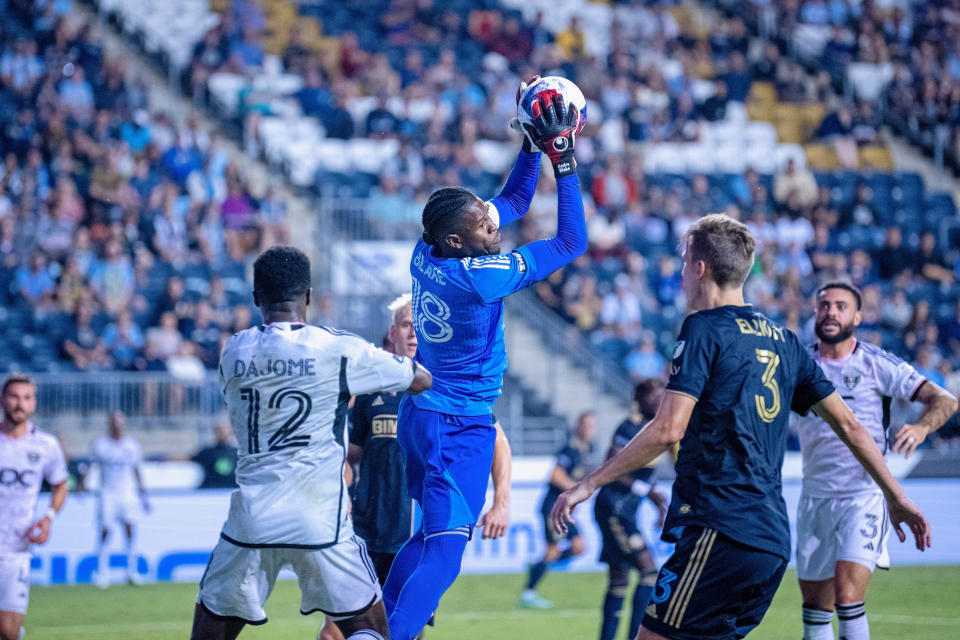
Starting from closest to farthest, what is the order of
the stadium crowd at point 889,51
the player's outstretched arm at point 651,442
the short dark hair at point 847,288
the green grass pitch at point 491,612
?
the player's outstretched arm at point 651,442 → the short dark hair at point 847,288 → the green grass pitch at point 491,612 → the stadium crowd at point 889,51

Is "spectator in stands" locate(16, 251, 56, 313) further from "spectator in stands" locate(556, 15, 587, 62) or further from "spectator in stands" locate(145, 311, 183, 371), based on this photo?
"spectator in stands" locate(556, 15, 587, 62)

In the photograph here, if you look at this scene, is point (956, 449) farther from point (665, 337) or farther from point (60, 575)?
point (60, 575)

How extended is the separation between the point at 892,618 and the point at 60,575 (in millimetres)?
9370

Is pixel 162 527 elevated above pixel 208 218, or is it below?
below

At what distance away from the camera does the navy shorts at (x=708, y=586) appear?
18.0ft

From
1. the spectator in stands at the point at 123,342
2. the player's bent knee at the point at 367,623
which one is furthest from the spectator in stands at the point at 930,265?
the player's bent knee at the point at 367,623

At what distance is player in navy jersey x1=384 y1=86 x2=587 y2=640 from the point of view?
6.61 m

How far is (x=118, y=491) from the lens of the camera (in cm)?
1516

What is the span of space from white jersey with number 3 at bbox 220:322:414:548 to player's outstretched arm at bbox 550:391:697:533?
1.04 meters

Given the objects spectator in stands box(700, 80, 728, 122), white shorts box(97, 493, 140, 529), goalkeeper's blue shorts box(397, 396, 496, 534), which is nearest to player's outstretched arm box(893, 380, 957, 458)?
goalkeeper's blue shorts box(397, 396, 496, 534)

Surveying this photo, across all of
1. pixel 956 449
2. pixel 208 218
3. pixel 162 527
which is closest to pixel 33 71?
pixel 208 218

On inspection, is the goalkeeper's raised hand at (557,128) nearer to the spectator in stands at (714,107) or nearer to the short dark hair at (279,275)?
the short dark hair at (279,275)

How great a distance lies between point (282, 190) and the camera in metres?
21.5

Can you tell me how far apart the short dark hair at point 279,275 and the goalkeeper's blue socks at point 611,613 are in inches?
179
